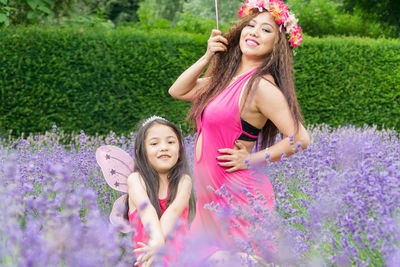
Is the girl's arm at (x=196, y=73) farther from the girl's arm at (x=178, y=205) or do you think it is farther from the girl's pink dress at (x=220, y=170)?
the girl's arm at (x=178, y=205)

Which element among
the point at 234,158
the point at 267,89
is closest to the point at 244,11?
the point at 267,89

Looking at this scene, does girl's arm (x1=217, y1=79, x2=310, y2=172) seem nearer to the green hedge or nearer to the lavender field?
the lavender field

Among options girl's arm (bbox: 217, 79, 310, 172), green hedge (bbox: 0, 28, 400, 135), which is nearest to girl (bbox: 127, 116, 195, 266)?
girl's arm (bbox: 217, 79, 310, 172)

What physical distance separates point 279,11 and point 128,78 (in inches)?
198

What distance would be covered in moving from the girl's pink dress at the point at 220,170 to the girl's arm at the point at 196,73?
0.24 meters

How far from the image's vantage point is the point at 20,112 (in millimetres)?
6715

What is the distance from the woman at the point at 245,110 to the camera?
2275 millimetres

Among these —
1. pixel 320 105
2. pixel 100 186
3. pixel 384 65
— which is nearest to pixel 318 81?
pixel 320 105

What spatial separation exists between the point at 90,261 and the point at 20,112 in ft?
19.9

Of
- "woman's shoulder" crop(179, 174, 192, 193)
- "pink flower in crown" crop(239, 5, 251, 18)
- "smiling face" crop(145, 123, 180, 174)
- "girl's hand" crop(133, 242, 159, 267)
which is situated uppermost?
"pink flower in crown" crop(239, 5, 251, 18)

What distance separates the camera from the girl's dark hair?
246 cm

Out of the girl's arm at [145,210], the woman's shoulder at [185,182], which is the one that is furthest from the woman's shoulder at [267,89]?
the girl's arm at [145,210]

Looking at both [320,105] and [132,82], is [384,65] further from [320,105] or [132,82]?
[132,82]

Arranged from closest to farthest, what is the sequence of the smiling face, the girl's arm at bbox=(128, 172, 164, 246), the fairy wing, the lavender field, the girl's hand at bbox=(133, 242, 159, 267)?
the lavender field
the girl's hand at bbox=(133, 242, 159, 267)
the girl's arm at bbox=(128, 172, 164, 246)
the smiling face
the fairy wing
